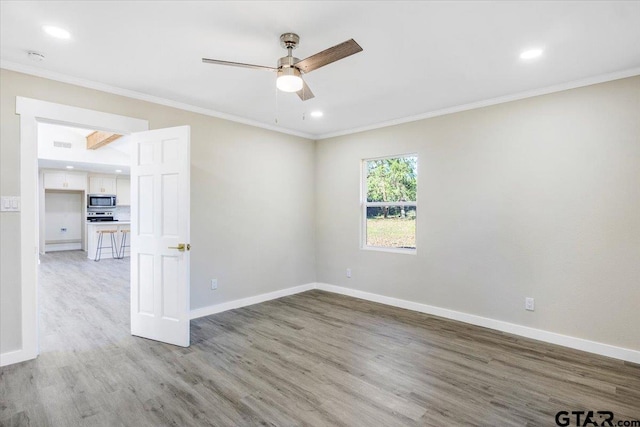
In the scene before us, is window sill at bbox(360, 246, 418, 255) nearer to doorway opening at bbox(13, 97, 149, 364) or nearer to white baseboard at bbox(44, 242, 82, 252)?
doorway opening at bbox(13, 97, 149, 364)

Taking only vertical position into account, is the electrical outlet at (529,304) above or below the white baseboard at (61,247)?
above

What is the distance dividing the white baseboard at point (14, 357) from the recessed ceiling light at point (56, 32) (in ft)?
8.66

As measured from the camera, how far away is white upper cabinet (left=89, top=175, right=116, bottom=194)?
997cm

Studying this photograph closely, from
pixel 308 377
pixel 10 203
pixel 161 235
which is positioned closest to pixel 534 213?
pixel 308 377

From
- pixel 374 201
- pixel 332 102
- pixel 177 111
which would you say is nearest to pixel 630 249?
pixel 374 201

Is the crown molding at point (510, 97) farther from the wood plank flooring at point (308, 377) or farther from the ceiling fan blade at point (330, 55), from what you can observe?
the wood plank flooring at point (308, 377)

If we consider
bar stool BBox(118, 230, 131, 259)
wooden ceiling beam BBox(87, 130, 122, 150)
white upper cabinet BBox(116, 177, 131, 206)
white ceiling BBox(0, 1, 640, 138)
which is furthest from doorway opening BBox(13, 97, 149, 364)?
white upper cabinet BBox(116, 177, 131, 206)

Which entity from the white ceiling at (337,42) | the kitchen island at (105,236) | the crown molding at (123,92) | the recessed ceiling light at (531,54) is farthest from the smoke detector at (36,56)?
the kitchen island at (105,236)

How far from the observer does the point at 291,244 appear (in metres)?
5.14

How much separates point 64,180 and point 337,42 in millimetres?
10397

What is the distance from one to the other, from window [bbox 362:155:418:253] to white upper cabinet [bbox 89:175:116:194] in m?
9.19

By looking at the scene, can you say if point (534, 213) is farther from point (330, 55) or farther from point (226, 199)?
point (226, 199)

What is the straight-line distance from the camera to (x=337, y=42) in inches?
95.6

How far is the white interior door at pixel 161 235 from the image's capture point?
3143 millimetres
